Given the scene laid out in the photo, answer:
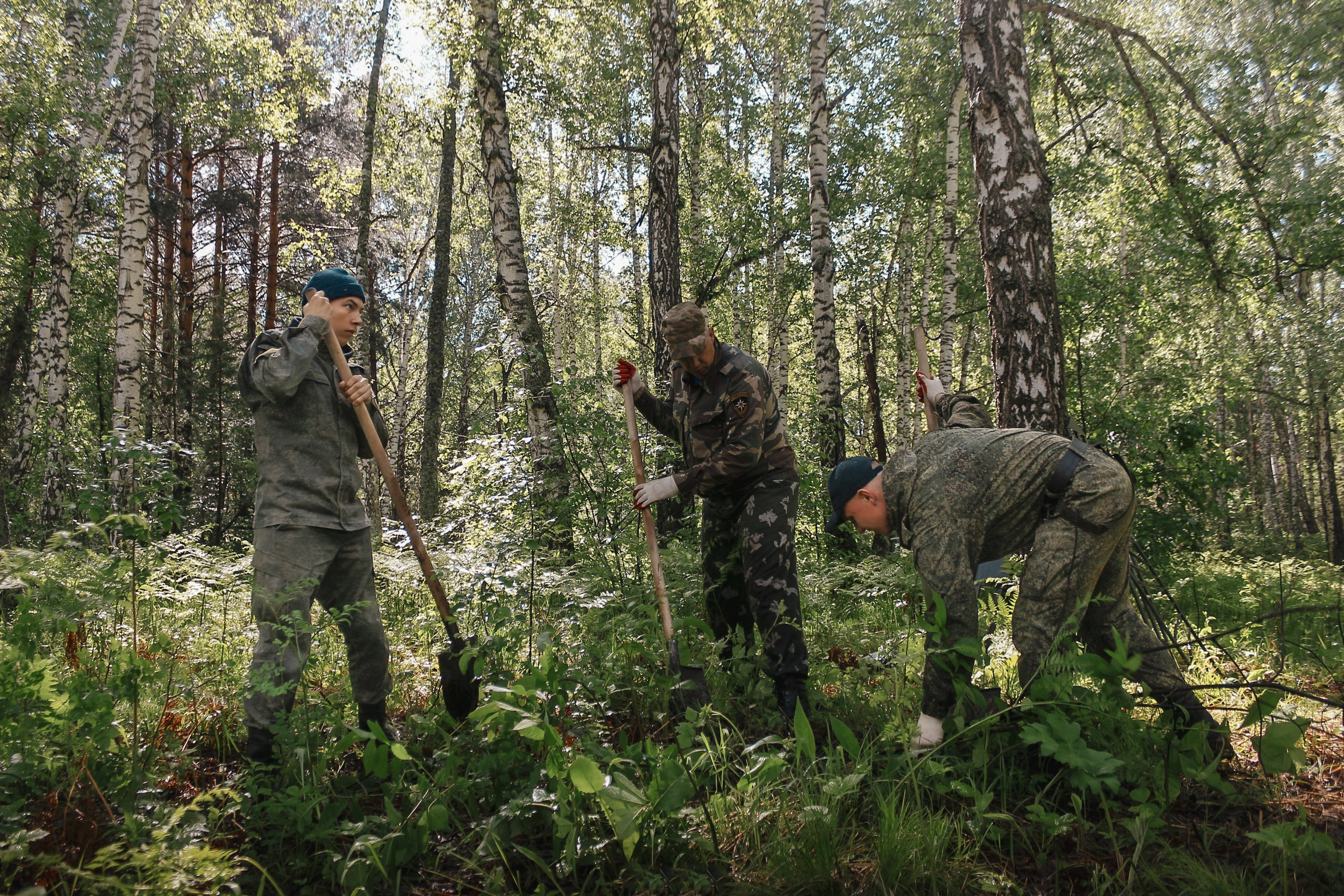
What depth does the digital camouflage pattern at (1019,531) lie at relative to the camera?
8.96 feet

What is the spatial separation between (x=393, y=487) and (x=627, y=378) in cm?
145

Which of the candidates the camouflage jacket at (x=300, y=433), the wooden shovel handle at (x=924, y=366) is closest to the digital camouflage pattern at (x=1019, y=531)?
the wooden shovel handle at (x=924, y=366)

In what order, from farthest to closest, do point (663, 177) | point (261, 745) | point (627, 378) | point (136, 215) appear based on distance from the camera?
point (136, 215) → point (663, 177) → point (627, 378) → point (261, 745)

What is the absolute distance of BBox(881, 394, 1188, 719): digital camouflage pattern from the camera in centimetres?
273

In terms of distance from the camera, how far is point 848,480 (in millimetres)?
2977

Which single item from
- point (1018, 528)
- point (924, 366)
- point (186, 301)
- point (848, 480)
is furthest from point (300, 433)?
point (186, 301)

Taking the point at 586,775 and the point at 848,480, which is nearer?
the point at 586,775

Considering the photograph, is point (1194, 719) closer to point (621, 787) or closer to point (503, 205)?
point (621, 787)

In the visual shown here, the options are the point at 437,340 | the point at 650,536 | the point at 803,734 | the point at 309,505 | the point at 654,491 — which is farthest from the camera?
the point at 437,340

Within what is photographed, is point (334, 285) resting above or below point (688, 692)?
above

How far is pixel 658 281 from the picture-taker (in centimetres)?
778

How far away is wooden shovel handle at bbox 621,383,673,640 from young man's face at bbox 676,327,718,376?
1.56 ft

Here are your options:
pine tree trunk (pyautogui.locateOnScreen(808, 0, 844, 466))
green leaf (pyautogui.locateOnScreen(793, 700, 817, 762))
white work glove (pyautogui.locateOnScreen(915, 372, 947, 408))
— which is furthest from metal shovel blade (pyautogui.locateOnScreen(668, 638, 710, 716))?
pine tree trunk (pyautogui.locateOnScreen(808, 0, 844, 466))

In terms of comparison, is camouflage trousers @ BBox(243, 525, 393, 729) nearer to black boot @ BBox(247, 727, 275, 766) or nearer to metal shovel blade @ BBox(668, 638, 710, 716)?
black boot @ BBox(247, 727, 275, 766)
